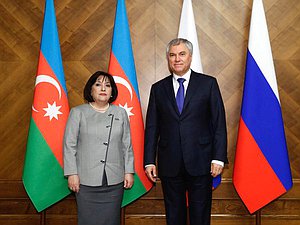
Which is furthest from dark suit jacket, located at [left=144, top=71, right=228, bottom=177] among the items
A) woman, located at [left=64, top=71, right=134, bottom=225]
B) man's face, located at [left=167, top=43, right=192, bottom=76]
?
woman, located at [left=64, top=71, right=134, bottom=225]

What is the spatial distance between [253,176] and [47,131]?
1556 mm

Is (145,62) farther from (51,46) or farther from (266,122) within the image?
(266,122)

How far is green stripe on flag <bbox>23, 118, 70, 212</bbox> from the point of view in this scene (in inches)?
103

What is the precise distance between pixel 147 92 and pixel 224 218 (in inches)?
48.9

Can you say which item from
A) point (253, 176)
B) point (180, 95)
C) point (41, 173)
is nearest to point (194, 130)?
point (180, 95)

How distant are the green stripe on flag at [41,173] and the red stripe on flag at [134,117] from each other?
1.90 ft

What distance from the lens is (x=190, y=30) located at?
2746 mm

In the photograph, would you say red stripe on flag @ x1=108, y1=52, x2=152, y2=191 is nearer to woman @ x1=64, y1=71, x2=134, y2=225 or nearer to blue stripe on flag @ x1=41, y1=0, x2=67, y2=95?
woman @ x1=64, y1=71, x2=134, y2=225

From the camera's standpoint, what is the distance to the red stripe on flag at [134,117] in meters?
2.68

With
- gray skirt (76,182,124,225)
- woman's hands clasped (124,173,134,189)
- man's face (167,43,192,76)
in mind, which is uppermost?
man's face (167,43,192,76)

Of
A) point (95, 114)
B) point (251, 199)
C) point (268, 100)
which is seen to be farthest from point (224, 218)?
point (95, 114)

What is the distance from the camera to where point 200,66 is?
108 inches

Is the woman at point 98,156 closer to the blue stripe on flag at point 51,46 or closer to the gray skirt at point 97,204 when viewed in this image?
the gray skirt at point 97,204

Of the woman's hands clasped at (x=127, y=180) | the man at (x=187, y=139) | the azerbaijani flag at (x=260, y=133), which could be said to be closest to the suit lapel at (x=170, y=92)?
the man at (x=187, y=139)
